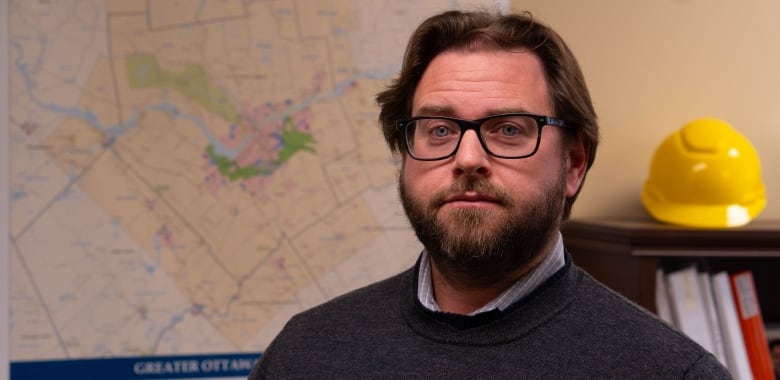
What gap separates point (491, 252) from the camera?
1104 millimetres

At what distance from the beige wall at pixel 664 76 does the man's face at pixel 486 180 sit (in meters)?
0.79

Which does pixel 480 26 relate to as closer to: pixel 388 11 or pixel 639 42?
pixel 388 11

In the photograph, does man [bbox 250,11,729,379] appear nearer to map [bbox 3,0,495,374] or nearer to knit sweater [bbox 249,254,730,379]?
knit sweater [bbox 249,254,730,379]

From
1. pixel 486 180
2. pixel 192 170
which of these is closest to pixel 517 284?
pixel 486 180

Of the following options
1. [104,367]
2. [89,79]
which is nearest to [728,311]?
[104,367]

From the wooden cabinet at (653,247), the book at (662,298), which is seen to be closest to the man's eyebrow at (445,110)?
the wooden cabinet at (653,247)

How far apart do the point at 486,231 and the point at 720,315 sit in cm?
86

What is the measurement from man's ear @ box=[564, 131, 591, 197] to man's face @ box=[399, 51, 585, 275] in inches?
2.0

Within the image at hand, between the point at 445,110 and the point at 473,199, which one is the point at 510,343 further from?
the point at 445,110

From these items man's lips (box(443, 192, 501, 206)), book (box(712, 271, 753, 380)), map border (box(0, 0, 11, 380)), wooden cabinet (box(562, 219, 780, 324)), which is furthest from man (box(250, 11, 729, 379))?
map border (box(0, 0, 11, 380))

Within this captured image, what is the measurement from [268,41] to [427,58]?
627 millimetres

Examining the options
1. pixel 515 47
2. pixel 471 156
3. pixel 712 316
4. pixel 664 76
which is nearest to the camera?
pixel 471 156

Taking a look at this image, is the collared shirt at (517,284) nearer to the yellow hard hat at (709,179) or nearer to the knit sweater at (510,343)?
the knit sweater at (510,343)

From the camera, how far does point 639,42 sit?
6.40ft
